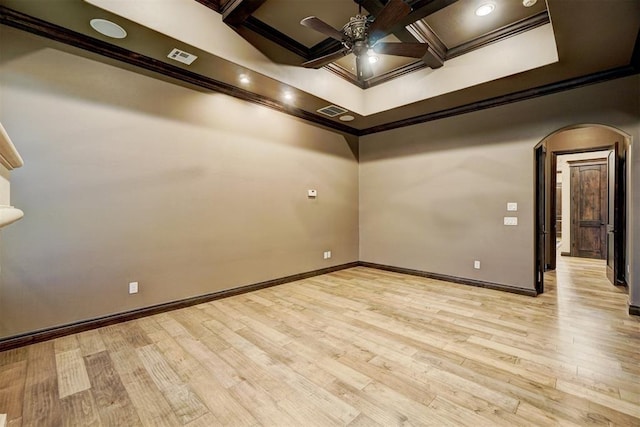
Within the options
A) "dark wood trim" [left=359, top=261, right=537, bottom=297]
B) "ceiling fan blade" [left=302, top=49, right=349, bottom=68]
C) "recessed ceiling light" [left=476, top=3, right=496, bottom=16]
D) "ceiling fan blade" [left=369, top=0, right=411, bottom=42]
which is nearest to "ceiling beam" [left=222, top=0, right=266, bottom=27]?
"ceiling fan blade" [left=302, top=49, right=349, bottom=68]

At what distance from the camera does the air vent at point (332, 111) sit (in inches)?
179

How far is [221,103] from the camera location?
3826 millimetres

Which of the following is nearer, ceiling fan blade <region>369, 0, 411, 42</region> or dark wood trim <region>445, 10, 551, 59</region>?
ceiling fan blade <region>369, 0, 411, 42</region>

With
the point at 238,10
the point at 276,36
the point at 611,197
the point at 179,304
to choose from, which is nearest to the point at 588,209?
the point at 611,197

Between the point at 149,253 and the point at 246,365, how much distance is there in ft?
6.03

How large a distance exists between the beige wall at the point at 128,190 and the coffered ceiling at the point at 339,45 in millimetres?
249

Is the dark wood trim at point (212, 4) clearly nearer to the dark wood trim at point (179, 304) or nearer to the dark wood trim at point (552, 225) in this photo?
the dark wood trim at point (179, 304)

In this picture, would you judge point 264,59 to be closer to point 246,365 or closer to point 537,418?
point 246,365

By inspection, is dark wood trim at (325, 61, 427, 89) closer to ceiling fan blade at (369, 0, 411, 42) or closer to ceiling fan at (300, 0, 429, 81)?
ceiling fan at (300, 0, 429, 81)

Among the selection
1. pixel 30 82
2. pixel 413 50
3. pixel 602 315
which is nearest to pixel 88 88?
pixel 30 82

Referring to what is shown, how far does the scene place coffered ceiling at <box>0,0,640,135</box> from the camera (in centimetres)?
249

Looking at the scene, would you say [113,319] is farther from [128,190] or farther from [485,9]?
[485,9]

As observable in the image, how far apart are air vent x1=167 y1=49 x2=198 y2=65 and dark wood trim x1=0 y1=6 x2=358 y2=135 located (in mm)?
225

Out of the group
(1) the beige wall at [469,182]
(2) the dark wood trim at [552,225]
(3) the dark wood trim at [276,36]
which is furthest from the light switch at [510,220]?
(3) the dark wood trim at [276,36]
